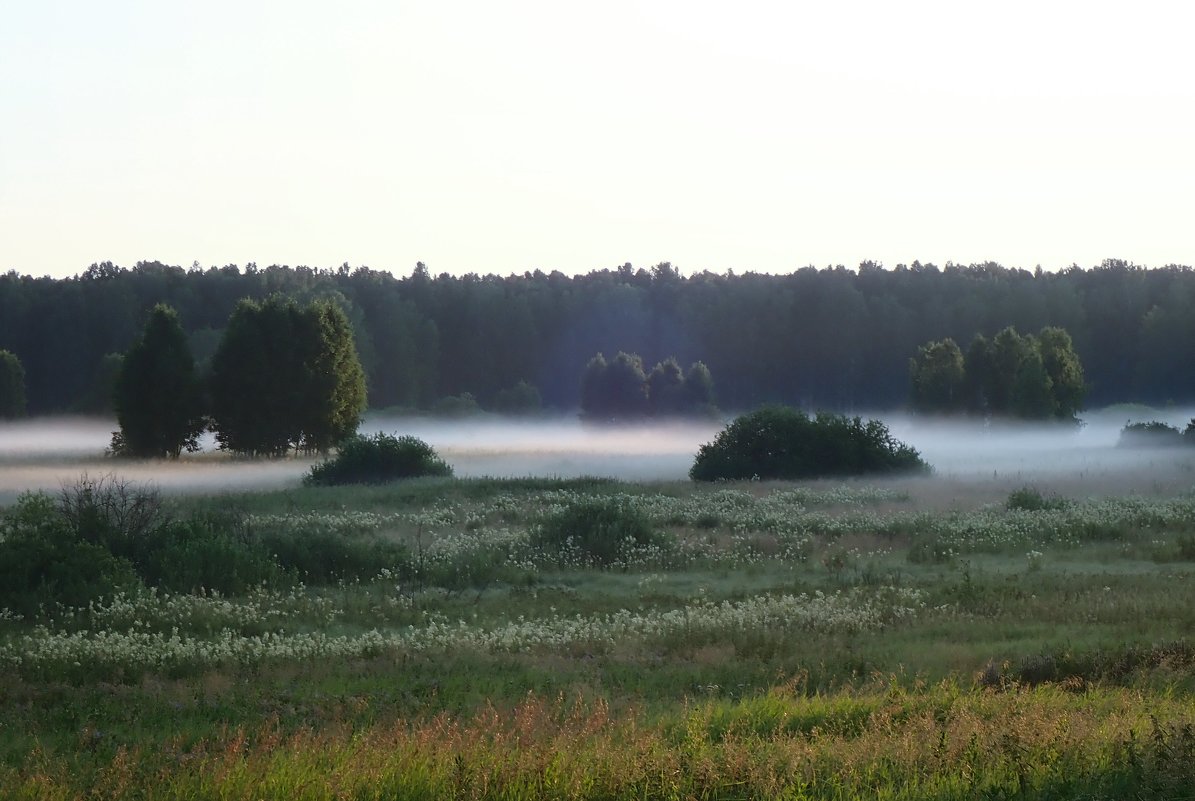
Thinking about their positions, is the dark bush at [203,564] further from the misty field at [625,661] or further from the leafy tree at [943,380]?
the leafy tree at [943,380]

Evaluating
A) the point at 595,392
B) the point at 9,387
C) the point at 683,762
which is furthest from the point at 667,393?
the point at 683,762

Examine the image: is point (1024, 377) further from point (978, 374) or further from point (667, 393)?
point (667, 393)

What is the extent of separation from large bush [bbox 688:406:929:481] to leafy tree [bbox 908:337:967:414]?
39747 mm

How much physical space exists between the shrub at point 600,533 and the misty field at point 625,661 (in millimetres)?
79

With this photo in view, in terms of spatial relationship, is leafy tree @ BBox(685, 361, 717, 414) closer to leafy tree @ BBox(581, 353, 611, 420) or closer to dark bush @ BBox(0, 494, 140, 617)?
leafy tree @ BBox(581, 353, 611, 420)

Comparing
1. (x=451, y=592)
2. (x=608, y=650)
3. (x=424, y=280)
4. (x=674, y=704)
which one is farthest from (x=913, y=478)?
(x=424, y=280)

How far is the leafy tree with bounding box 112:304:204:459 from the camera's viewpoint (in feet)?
191

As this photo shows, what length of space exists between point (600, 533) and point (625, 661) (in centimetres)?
1261

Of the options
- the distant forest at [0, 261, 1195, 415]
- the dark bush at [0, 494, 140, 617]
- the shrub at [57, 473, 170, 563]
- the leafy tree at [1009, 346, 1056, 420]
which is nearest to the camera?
the dark bush at [0, 494, 140, 617]

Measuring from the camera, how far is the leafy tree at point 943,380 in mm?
87750

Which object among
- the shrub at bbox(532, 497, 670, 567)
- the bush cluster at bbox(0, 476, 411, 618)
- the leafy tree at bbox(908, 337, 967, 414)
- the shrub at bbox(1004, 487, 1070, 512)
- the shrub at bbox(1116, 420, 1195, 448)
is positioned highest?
the leafy tree at bbox(908, 337, 967, 414)

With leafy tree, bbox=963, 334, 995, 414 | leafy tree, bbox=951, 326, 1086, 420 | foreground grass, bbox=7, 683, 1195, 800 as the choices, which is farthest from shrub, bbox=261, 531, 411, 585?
leafy tree, bbox=963, 334, 995, 414

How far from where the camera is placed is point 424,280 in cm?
14675

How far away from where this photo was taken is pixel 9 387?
8806cm
